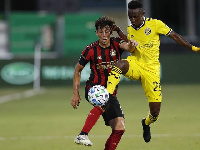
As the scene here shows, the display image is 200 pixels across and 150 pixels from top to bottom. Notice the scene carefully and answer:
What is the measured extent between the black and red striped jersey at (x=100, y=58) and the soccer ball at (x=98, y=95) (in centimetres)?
55

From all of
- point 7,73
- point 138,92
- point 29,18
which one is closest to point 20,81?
point 7,73

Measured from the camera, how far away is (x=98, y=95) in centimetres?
801

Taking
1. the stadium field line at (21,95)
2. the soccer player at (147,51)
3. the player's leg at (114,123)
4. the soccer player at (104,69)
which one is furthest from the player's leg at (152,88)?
the stadium field line at (21,95)

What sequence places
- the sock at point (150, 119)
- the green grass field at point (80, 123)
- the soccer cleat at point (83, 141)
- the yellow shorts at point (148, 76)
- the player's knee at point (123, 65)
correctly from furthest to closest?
the green grass field at point (80, 123) → the sock at point (150, 119) → the yellow shorts at point (148, 76) → the player's knee at point (123, 65) → the soccer cleat at point (83, 141)

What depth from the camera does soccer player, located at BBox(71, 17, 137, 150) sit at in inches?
331

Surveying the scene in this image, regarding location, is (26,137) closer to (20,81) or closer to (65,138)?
(65,138)

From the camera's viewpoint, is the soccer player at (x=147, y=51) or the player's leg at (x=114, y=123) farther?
the soccer player at (x=147, y=51)

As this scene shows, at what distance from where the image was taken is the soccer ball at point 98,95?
800 cm

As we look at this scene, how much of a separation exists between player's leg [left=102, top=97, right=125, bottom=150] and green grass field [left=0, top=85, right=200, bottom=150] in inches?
49.0

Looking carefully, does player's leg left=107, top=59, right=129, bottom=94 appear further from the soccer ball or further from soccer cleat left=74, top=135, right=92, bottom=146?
soccer cleat left=74, top=135, right=92, bottom=146

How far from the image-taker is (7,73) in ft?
88.3

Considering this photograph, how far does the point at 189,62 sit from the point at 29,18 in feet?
26.4

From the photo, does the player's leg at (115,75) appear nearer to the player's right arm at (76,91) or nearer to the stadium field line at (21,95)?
the player's right arm at (76,91)

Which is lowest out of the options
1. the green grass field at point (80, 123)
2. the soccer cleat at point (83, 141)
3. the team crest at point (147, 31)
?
the green grass field at point (80, 123)
